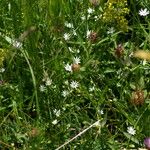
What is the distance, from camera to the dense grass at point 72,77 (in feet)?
5.85

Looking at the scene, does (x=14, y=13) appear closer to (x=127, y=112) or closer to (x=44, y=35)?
(x=44, y=35)

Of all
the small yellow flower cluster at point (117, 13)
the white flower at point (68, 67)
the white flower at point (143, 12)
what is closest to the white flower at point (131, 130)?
the white flower at point (68, 67)

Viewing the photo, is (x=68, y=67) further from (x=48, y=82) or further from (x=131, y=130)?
(x=131, y=130)

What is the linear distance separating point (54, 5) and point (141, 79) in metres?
0.63

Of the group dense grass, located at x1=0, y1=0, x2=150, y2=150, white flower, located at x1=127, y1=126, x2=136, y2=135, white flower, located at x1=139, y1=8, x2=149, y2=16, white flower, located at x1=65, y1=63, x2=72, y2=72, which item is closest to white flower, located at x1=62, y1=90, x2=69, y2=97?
dense grass, located at x1=0, y1=0, x2=150, y2=150

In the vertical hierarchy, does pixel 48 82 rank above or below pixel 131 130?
above

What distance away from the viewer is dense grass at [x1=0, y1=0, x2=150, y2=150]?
5.85 ft

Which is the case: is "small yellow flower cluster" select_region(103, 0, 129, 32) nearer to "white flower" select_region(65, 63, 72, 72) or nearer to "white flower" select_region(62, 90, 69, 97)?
"white flower" select_region(65, 63, 72, 72)

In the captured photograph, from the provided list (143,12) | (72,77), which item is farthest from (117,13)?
(72,77)

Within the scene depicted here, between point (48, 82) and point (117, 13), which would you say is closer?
point (48, 82)

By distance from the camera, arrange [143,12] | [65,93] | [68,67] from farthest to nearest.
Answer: [143,12] < [68,67] < [65,93]

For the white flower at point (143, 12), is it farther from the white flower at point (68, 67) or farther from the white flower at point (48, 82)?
the white flower at point (48, 82)

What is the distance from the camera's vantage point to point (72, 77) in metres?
2.02

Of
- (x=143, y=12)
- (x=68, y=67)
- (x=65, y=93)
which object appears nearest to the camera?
(x=65, y=93)
